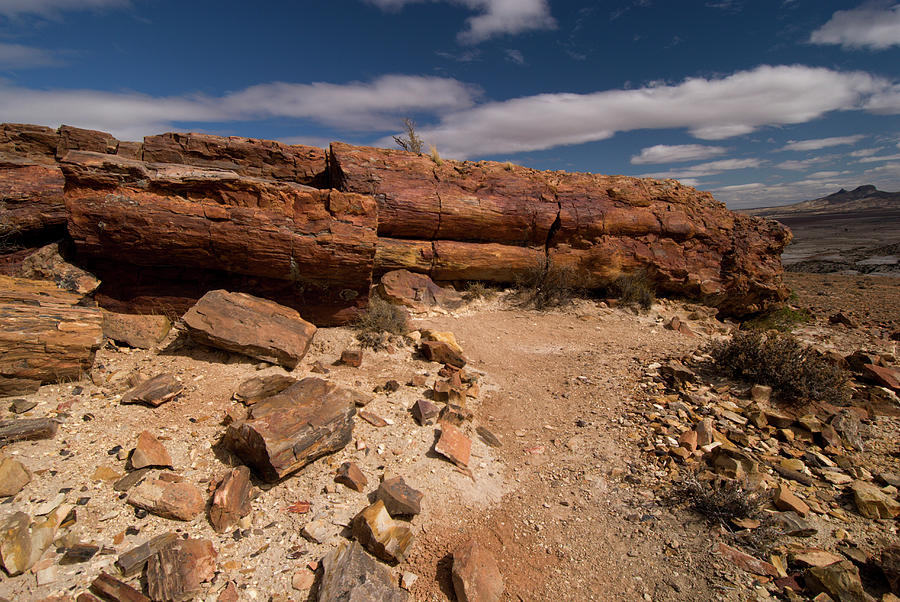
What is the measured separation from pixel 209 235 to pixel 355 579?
4.70 metres

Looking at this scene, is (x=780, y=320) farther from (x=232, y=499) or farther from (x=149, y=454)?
(x=149, y=454)

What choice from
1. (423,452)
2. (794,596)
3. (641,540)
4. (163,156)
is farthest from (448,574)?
(163,156)

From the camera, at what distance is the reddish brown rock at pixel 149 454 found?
3008 millimetres

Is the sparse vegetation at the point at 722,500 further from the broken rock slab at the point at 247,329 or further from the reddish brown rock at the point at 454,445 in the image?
the broken rock slab at the point at 247,329

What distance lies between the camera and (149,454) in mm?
3070

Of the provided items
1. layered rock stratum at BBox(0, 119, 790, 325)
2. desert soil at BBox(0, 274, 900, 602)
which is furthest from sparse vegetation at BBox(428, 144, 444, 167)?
desert soil at BBox(0, 274, 900, 602)

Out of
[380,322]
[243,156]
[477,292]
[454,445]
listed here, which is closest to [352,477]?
[454,445]

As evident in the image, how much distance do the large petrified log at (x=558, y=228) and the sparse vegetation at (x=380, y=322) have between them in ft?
7.09

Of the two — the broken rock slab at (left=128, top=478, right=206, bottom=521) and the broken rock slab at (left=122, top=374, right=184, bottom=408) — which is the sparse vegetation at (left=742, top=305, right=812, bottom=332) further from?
the broken rock slab at (left=122, top=374, right=184, bottom=408)

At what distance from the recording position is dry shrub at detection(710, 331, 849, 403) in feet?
15.3

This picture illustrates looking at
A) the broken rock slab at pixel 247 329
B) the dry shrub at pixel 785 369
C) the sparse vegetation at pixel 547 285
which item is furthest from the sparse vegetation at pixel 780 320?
the broken rock slab at pixel 247 329

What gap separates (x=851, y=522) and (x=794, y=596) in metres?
1.18

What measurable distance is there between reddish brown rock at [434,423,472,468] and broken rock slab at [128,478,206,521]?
191 cm

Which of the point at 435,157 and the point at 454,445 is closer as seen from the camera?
the point at 454,445
